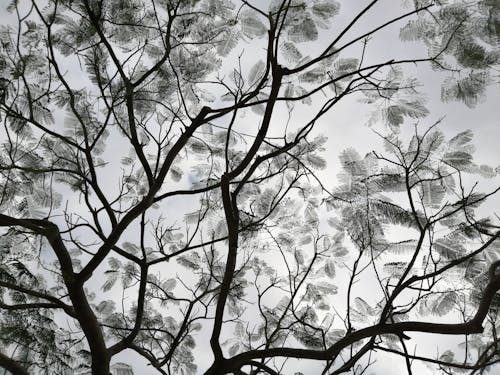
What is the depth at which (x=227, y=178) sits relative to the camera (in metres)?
3.04

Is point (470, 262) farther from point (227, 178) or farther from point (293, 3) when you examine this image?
point (293, 3)

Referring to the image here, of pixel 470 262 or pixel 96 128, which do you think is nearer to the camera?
pixel 470 262

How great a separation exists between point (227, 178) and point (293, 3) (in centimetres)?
157

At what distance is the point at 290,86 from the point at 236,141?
83cm

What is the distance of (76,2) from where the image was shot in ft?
11.6

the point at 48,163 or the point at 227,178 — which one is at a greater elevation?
the point at 48,163

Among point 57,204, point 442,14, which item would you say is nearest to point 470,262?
point 442,14

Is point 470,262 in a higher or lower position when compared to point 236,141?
lower

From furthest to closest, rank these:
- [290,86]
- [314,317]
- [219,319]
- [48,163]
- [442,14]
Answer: [314,317] → [48,163] → [290,86] → [442,14] → [219,319]

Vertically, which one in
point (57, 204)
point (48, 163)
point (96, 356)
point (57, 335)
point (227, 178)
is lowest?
point (96, 356)

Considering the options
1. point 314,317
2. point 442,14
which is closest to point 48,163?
point 314,317

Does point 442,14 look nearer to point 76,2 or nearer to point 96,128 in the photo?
point 76,2

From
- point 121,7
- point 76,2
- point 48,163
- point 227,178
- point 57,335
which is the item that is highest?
point 121,7

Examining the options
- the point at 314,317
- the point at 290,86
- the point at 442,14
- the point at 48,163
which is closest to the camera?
the point at 442,14
